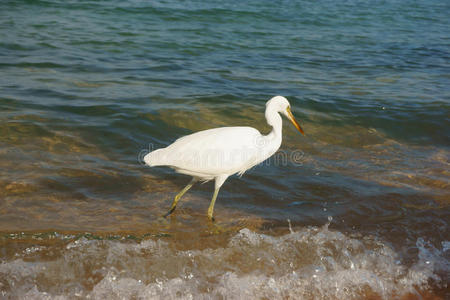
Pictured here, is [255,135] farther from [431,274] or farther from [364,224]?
[431,274]

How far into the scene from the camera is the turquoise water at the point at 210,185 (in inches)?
143

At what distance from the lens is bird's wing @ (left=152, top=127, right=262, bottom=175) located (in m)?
4.34

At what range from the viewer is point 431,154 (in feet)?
20.5

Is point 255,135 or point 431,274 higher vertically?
point 255,135

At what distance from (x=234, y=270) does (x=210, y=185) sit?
184cm

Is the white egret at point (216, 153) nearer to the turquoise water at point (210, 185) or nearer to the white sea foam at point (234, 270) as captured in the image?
the turquoise water at point (210, 185)

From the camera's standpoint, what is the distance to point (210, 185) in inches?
213

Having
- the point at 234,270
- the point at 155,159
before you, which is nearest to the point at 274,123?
the point at 155,159

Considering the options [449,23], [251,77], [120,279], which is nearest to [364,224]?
[120,279]

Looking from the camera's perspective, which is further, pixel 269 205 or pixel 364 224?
pixel 269 205

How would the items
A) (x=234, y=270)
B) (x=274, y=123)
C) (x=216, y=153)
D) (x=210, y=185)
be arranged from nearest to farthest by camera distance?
1. (x=234, y=270)
2. (x=216, y=153)
3. (x=274, y=123)
4. (x=210, y=185)

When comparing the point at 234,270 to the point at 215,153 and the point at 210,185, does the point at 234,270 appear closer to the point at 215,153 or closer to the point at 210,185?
the point at 215,153

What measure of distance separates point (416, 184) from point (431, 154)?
115cm

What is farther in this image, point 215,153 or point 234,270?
point 215,153
